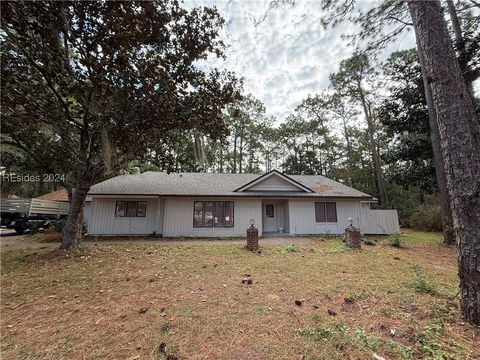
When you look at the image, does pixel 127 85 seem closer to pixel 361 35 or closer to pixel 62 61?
pixel 62 61

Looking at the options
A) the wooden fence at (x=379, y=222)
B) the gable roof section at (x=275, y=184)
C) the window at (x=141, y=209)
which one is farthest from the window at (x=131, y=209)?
the wooden fence at (x=379, y=222)

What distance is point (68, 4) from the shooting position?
5340 millimetres

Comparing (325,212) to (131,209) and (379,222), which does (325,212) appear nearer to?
(379,222)

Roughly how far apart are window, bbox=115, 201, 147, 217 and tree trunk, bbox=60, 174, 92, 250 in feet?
15.9

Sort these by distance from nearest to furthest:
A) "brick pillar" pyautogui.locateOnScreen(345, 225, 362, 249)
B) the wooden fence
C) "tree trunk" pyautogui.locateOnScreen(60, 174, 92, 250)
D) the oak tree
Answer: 1. the oak tree
2. "tree trunk" pyautogui.locateOnScreen(60, 174, 92, 250)
3. "brick pillar" pyautogui.locateOnScreen(345, 225, 362, 249)
4. the wooden fence

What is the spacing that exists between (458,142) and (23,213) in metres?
18.4

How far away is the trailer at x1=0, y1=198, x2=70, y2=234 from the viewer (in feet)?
40.7

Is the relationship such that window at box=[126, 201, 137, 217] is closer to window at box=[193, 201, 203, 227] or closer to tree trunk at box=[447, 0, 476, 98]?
window at box=[193, 201, 203, 227]

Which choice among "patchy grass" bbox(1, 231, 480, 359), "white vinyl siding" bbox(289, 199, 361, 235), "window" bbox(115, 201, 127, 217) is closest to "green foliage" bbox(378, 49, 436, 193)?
"white vinyl siding" bbox(289, 199, 361, 235)

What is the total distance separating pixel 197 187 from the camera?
13477mm

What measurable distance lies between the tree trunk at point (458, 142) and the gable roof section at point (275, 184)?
→ 1019cm

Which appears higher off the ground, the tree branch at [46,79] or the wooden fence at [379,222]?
the tree branch at [46,79]

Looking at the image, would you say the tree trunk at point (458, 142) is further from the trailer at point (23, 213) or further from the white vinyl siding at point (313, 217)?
the trailer at point (23, 213)

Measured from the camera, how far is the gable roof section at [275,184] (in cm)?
1323
